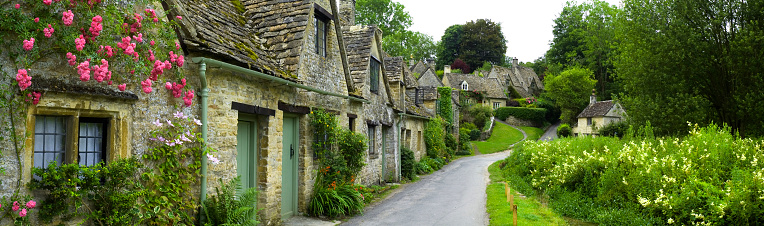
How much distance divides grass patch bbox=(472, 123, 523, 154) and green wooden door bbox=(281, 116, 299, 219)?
32.0 metres

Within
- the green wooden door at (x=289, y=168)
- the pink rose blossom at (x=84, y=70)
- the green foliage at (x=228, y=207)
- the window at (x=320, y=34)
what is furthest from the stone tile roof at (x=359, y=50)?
the pink rose blossom at (x=84, y=70)

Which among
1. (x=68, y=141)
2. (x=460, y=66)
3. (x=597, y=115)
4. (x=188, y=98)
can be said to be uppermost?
(x=460, y=66)

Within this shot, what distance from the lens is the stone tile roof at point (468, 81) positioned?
214 ft

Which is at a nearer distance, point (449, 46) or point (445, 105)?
point (445, 105)

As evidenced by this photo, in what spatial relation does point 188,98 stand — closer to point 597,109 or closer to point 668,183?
point 668,183

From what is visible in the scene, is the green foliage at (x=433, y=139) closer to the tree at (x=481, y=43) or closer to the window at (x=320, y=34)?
the window at (x=320, y=34)

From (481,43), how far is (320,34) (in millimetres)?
71126

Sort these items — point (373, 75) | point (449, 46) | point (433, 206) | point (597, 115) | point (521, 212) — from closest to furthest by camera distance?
1. point (521, 212)
2. point (433, 206)
3. point (373, 75)
4. point (597, 115)
5. point (449, 46)

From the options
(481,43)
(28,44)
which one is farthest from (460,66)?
(28,44)

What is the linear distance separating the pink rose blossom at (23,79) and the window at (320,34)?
7.16 m

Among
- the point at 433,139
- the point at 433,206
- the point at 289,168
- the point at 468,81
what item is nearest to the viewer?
the point at 289,168

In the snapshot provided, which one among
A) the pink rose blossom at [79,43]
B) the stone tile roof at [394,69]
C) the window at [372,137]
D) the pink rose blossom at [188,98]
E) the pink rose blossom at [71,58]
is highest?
the stone tile roof at [394,69]

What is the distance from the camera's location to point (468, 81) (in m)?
65.7

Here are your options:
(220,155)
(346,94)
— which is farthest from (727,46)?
(220,155)
